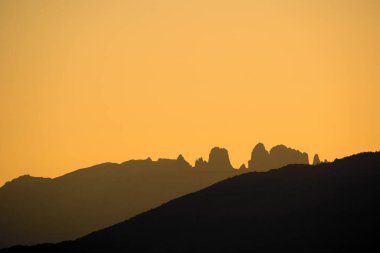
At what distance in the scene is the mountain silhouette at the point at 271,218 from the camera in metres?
85.1

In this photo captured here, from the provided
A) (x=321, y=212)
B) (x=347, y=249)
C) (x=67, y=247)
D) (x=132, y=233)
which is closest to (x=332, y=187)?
(x=321, y=212)

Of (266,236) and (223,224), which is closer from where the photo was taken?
(266,236)

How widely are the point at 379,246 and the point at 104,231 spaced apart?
52970mm

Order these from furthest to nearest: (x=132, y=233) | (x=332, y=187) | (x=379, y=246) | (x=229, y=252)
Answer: (x=132, y=233) < (x=332, y=187) < (x=229, y=252) < (x=379, y=246)

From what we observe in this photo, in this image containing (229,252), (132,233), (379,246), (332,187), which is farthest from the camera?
(132,233)

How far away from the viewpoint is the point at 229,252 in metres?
89.4

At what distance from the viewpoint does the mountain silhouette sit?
8506 centimetres

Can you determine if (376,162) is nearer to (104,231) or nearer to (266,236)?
(266,236)

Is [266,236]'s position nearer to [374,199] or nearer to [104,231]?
[374,199]

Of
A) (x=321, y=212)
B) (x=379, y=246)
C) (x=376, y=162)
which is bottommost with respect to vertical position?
(x=379, y=246)

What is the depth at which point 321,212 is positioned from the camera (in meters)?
92.4

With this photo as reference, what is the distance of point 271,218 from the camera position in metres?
97.6

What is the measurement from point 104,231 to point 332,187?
39973 millimetres

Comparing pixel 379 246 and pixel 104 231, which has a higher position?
pixel 104 231
